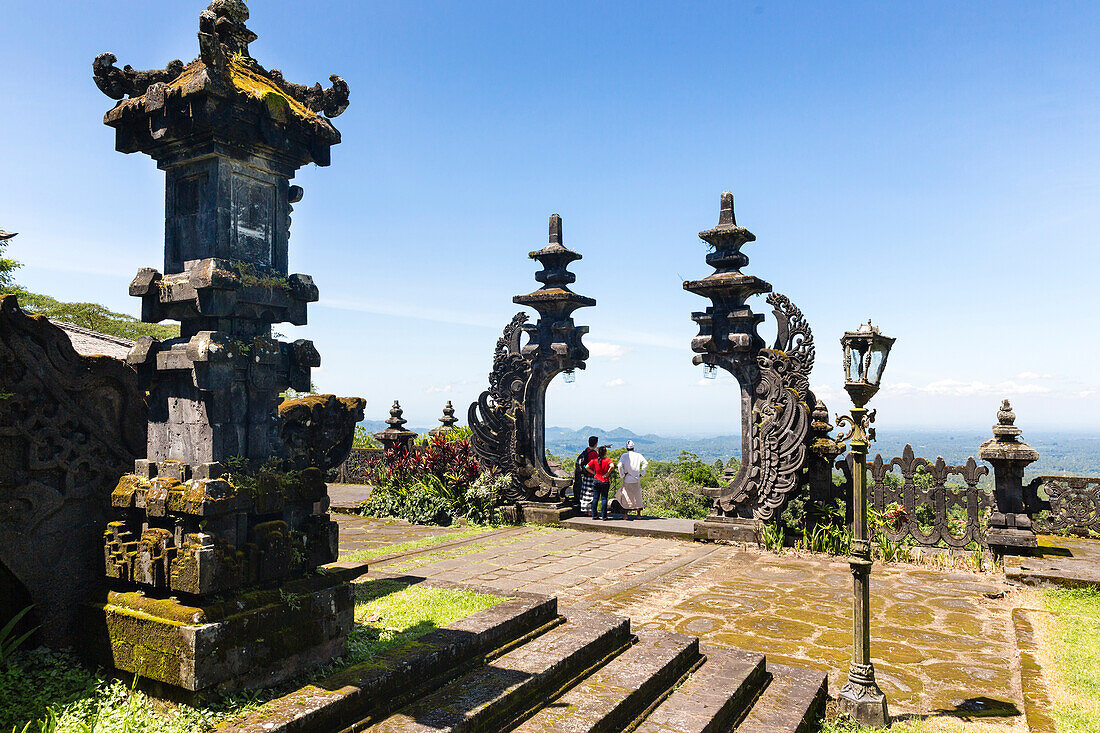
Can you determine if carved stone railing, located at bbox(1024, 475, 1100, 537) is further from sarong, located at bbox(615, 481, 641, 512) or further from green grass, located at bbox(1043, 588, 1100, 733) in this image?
sarong, located at bbox(615, 481, 641, 512)

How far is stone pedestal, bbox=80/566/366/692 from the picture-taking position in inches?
135

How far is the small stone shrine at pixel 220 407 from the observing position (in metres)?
3.60

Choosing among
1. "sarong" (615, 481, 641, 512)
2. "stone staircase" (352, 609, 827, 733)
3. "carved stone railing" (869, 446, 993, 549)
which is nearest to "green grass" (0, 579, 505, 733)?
"stone staircase" (352, 609, 827, 733)

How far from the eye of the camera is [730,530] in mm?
10898

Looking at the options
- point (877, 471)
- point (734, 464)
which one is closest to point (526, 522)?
point (734, 464)

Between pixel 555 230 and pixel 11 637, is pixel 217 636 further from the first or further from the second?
pixel 555 230

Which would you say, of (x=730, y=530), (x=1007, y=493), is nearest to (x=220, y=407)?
(x=730, y=530)

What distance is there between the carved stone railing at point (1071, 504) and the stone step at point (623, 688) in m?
7.71

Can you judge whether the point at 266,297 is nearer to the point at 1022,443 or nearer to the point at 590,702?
the point at 590,702

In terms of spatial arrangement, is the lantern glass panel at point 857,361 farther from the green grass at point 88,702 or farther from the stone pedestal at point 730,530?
the stone pedestal at point 730,530

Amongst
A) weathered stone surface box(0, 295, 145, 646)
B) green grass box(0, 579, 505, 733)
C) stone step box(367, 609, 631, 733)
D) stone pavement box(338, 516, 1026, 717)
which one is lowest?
stone pavement box(338, 516, 1026, 717)

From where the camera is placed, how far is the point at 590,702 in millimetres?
4340

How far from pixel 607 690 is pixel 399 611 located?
1.85 metres

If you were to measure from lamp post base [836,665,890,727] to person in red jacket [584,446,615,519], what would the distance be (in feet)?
26.1
